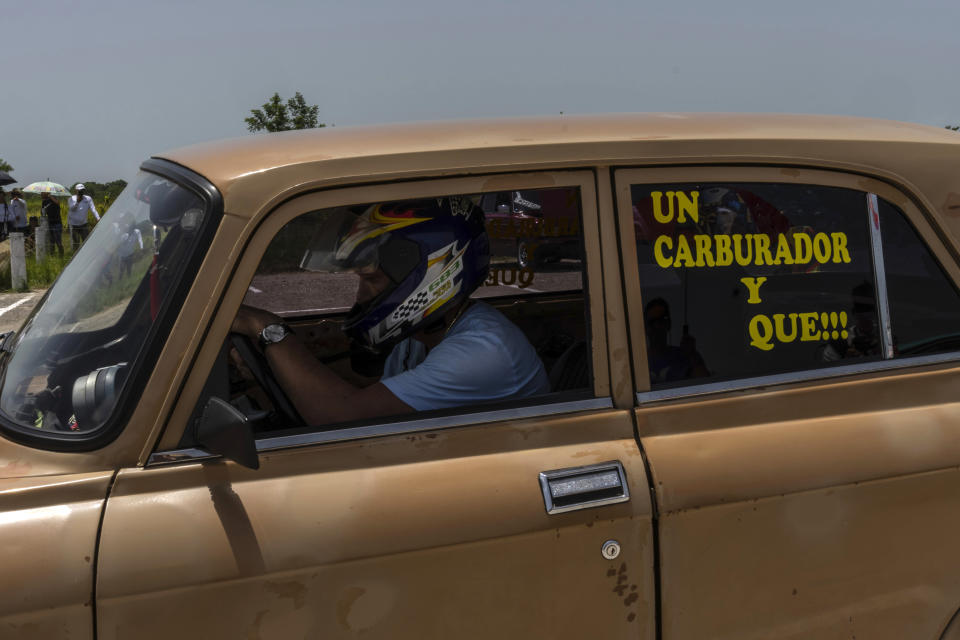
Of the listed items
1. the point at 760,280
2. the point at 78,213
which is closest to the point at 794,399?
the point at 760,280

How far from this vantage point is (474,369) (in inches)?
89.2

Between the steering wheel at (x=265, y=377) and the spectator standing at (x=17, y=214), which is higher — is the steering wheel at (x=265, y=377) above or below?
above

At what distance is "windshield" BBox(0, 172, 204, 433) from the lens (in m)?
1.91

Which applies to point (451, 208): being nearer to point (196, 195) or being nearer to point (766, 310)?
point (196, 195)

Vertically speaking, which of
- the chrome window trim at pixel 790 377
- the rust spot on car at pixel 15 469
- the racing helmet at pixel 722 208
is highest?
the racing helmet at pixel 722 208

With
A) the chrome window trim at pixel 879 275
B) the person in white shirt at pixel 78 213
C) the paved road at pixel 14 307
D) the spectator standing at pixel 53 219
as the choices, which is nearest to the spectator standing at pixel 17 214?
the spectator standing at pixel 53 219

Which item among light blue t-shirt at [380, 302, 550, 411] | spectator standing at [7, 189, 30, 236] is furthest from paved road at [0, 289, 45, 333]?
light blue t-shirt at [380, 302, 550, 411]

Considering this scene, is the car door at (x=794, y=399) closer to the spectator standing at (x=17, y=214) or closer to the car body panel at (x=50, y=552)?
the car body panel at (x=50, y=552)

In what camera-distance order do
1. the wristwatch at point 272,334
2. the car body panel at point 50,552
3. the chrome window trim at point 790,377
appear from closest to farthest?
the car body panel at point 50,552
the chrome window trim at point 790,377
the wristwatch at point 272,334

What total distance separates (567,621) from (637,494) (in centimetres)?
30

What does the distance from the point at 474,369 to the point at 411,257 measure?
14.1 inches

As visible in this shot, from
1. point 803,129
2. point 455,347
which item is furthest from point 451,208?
point 803,129

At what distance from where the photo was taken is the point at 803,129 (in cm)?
222

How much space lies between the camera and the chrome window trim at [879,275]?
2135 mm
